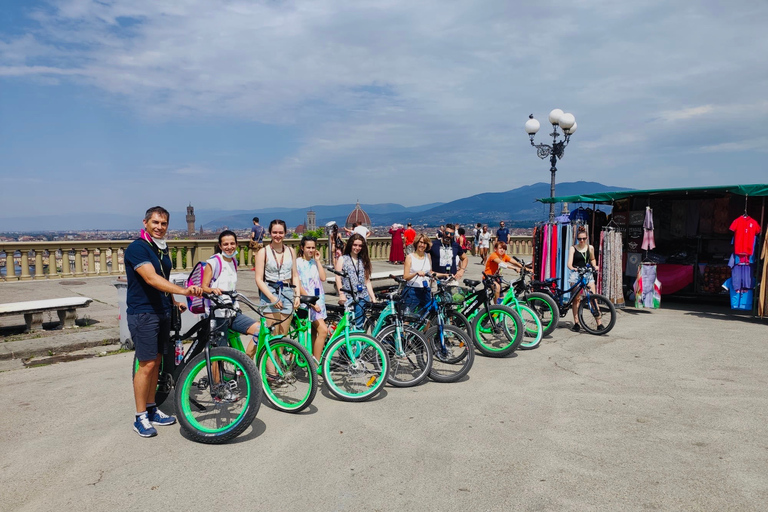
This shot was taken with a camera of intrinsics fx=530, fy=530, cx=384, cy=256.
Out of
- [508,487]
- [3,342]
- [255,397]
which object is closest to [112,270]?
[3,342]

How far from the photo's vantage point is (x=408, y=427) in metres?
4.71

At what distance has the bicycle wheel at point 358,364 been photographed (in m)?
5.40

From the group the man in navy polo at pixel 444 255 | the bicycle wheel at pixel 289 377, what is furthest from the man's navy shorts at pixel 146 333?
the man in navy polo at pixel 444 255

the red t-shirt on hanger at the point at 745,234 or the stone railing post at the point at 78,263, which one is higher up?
the red t-shirt on hanger at the point at 745,234

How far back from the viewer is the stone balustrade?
1478 cm

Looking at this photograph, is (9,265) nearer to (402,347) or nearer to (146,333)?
(146,333)

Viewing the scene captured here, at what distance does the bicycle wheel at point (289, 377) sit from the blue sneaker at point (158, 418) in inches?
35.5

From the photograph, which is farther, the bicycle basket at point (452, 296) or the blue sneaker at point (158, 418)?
the bicycle basket at point (452, 296)

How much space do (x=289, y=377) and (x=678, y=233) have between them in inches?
465

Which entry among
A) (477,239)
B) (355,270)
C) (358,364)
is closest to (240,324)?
(358,364)

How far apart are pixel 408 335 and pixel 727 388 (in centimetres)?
365

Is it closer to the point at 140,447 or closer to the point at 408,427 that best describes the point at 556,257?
the point at 408,427

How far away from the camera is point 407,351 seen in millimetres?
5879

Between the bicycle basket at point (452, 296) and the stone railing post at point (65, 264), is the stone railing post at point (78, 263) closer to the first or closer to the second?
the stone railing post at point (65, 264)
